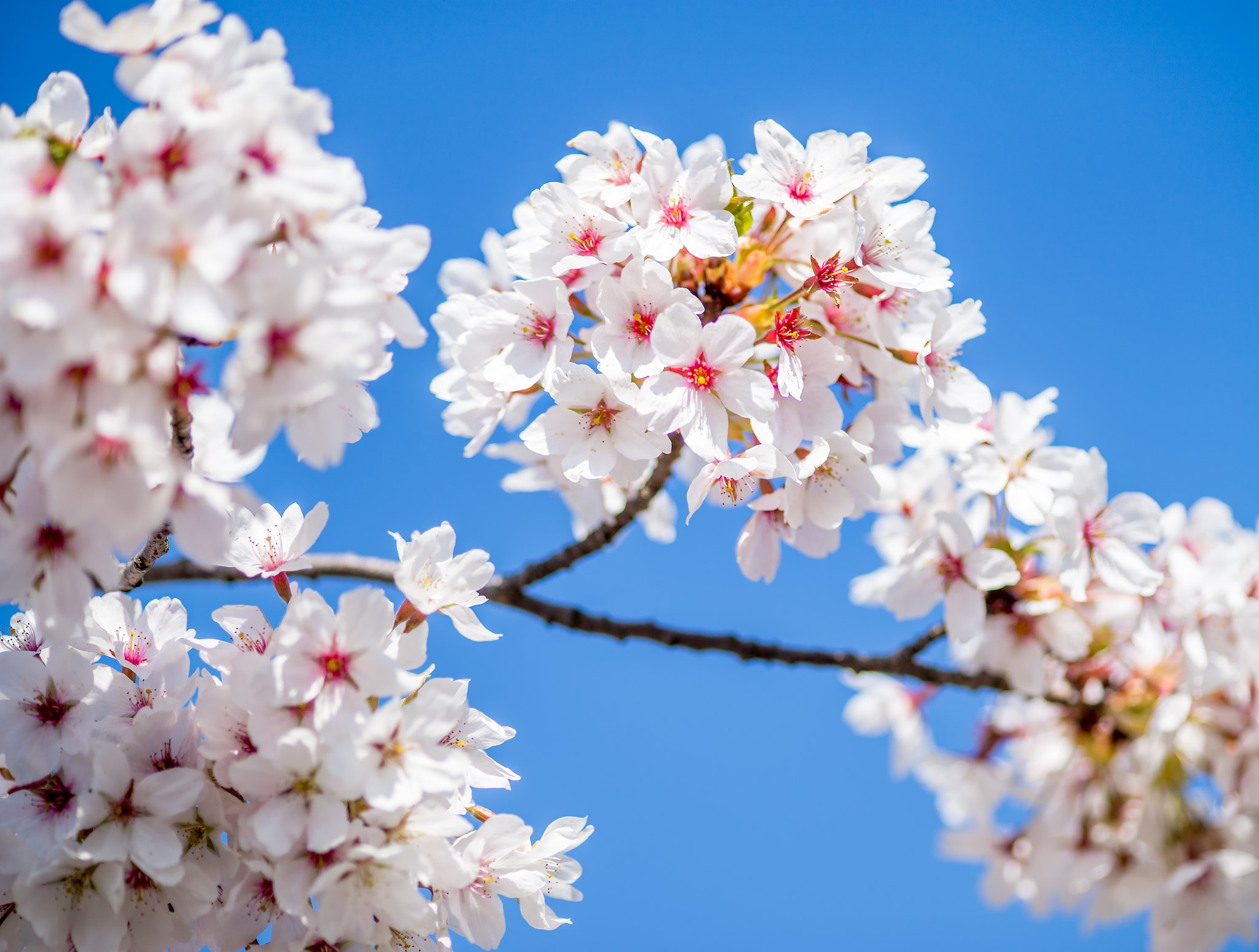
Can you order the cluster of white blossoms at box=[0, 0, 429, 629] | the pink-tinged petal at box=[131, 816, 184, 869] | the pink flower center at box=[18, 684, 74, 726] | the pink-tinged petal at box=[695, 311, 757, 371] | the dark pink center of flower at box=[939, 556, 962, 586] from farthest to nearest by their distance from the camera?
the dark pink center of flower at box=[939, 556, 962, 586] → the pink-tinged petal at box=[695, 311, 757, 371] → the pink flower center at box=[18, 684, 74, 726] → the pink-tinged petal at box=[131, 816, 184, 869] → the cluster of white blossoms at box=[0, 0, 429, 629]

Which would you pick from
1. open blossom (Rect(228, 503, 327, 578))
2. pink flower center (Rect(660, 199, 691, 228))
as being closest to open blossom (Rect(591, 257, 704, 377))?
pink flower center (Rect(660, 199, 691, 228))

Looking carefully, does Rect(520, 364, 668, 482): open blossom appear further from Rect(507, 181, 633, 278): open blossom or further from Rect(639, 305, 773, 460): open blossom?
Rect(507, 181, 633, 278): open blossom

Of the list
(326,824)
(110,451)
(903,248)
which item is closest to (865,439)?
(903,248)

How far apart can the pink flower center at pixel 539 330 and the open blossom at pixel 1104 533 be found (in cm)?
189

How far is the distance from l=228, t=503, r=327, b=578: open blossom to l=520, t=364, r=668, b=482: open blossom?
652 mm

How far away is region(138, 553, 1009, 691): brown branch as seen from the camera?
10.5 ft

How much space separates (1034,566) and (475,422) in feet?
8.21

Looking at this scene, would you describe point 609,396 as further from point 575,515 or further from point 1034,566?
point 1034,566

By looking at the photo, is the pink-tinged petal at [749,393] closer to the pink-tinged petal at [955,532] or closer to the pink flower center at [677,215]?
the pink flower center at [677,215]

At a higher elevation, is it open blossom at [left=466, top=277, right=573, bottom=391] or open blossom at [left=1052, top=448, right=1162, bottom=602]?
open blossom at [left=1052, top=448, right=1162, bottom=602]

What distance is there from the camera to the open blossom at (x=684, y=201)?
2436 millimetres

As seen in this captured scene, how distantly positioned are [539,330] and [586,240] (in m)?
0.31

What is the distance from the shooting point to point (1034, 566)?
378 centimetres

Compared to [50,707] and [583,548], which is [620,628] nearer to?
[583,548]
